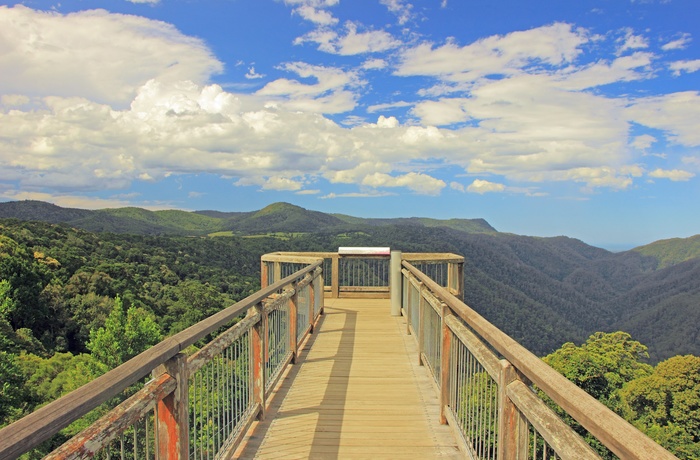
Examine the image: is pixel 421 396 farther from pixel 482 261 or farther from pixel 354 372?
pixel 482 261

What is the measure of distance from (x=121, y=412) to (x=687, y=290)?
194 metres

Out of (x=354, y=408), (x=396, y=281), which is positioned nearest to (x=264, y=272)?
(x=396, y=281)

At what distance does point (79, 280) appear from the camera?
50.4 m

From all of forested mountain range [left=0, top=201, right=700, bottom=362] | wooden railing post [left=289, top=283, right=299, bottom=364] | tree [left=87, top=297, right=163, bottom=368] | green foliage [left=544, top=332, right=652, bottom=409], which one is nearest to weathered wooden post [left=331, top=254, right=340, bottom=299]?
wooden railing post [left=289, top=283, right=299, bottom=364]

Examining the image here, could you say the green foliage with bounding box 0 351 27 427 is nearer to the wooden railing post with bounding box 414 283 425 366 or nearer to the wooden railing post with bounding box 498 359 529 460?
the wooden railing post with bounding box 414 283 425 366

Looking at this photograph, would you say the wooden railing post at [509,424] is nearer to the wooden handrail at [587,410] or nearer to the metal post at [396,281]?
the wooden handrail at [587,410]

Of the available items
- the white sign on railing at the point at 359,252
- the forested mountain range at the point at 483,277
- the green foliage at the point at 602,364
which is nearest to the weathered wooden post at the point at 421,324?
the white sign on railing at the point at 359,252

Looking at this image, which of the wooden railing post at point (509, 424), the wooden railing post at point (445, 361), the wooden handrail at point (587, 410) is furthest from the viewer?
the wooden railing post at point (445, 361)

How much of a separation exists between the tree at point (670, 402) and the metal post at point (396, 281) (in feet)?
82.7

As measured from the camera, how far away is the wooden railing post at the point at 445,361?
4141mm

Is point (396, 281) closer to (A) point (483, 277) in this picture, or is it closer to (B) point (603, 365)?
(B) point (603, 365)

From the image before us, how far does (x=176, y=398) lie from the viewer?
2.45 meters

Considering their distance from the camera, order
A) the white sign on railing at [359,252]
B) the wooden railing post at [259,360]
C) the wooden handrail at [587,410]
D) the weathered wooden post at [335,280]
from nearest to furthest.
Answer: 1. the wooden handrail at [587,410]
2. the wooden railing post at [259,360]
3. the white sign on railing at [359,252]
4. the weathered wooden post at [335,280]

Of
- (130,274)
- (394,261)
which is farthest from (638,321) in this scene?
(394,261)
